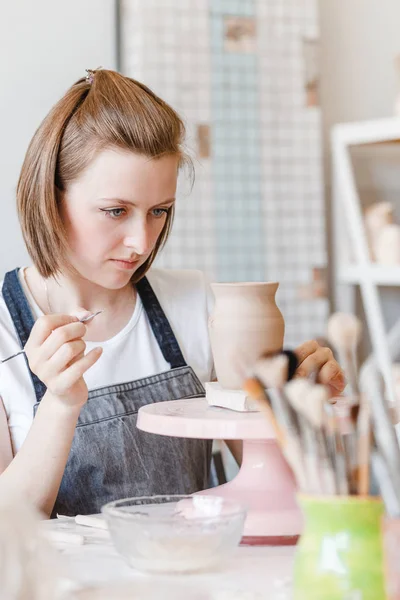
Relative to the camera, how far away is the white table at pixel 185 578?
0.77m

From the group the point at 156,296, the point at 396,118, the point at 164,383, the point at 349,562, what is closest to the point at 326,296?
the point at 396,118

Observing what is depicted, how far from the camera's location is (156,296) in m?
1.60

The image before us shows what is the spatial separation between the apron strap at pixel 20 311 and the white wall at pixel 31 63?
324 millimetres

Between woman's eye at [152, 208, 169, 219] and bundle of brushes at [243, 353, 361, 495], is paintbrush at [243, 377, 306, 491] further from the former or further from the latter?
woman's eye at [152, 208, 169, 219]

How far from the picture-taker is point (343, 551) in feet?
2.20

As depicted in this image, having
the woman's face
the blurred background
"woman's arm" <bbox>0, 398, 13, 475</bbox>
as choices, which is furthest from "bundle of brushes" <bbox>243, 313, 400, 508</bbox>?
the blurred background

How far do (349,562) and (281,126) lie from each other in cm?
172

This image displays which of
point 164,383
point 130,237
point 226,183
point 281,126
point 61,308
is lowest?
point 164,383

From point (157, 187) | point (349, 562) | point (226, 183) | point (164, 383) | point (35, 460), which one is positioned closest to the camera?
point (349, 562)

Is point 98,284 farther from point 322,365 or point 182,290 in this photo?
point 322,365

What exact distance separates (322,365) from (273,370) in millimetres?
538

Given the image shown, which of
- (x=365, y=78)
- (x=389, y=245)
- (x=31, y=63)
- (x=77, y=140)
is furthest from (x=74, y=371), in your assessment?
(x=365, y=78)

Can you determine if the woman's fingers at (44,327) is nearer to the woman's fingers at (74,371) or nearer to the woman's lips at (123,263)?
the woman's fingers at (74,371)

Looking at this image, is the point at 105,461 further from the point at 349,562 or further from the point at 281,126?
the point at 281,126
